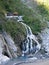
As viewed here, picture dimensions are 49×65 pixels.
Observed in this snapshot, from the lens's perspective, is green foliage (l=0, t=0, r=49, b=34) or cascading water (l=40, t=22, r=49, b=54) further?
green foliage (l=0, t=0, r=49, b=34)

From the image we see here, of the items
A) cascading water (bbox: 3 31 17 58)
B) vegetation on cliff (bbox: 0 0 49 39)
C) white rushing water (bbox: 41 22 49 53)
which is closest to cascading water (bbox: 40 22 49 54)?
white rushing water (bbox: 41 22 49 53)

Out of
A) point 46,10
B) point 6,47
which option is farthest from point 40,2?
point 6,47

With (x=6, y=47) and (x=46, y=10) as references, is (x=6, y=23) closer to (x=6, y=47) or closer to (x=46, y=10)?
(x=6, y=47)

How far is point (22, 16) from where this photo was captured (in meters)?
19.9

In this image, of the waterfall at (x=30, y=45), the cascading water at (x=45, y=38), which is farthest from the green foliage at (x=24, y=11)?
the waterfall at (x=30, y=45)

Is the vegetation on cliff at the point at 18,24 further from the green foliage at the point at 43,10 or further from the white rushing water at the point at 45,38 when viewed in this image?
the green foliage at the point at 43,10

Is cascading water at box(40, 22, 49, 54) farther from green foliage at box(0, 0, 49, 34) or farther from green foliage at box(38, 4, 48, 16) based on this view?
green foliage at box(38, 4, 48, 16)

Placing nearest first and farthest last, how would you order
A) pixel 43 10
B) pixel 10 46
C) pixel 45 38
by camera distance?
pixel 10 46, pixel 45 38, pixel 43 10

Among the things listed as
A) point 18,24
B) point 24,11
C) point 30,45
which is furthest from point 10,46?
point 24,11

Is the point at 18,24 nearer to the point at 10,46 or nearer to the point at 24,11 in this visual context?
the point at 10,46

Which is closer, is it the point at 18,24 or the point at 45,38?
the point at 18,24

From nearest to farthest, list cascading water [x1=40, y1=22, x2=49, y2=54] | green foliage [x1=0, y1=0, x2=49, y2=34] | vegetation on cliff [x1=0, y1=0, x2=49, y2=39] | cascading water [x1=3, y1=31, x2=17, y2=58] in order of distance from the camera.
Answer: cascading water [x1=3, y1=31, x2=17, y2=58], vegetation on cliff [x1=0, y1=0, x2=49, y2=39], cascading water [x1=40, y1=22, x2=49, y2=54], green foliage [x1=0, y1=0, x2=49, y2=34]

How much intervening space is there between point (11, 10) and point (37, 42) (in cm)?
365

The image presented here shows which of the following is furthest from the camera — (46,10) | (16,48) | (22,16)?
(46,10)
